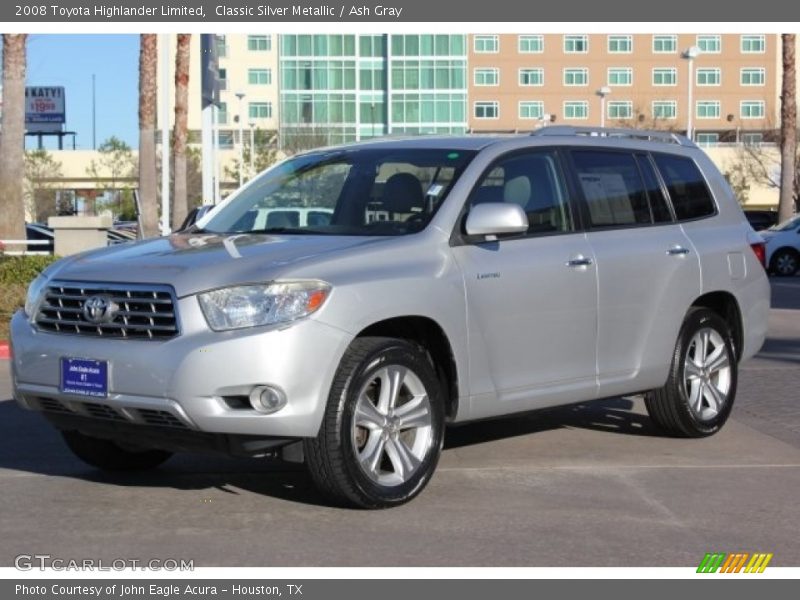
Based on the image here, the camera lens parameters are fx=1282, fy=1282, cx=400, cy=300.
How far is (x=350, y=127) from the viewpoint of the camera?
77.7 m

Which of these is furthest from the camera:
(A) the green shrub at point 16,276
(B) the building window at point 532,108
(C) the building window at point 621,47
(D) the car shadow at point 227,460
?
(B) the building window at point 532,108

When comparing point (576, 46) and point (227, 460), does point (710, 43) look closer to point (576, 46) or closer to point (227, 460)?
point (576, 46)

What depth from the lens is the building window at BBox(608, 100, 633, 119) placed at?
286ft

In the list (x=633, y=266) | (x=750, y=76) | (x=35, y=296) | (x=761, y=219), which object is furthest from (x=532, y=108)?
(x=35, y=296)

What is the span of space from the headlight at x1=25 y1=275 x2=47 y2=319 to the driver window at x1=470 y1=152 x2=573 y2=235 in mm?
2432

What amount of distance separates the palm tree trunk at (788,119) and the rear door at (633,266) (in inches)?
1141

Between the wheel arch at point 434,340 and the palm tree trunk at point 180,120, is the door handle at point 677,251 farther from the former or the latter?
the palm tree trunk at point 180,120

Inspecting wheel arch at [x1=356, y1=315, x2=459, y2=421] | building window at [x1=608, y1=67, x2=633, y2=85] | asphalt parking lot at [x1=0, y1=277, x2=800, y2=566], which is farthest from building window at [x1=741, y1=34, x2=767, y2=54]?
wheel arch at [x1=356, y1=315, x2=459, y2=421]

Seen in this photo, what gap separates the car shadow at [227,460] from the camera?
23.6 ft

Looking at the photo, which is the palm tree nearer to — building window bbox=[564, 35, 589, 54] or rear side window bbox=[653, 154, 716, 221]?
rear side window bbox=[653, 154, 716, 221]

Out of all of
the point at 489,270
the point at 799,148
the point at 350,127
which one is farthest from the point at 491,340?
the point at 350,127

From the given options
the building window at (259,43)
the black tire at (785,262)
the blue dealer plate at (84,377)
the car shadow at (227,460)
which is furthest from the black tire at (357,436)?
the building window at (259,43)

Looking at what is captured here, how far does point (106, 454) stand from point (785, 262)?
2645 cm

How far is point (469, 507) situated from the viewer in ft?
21.9
